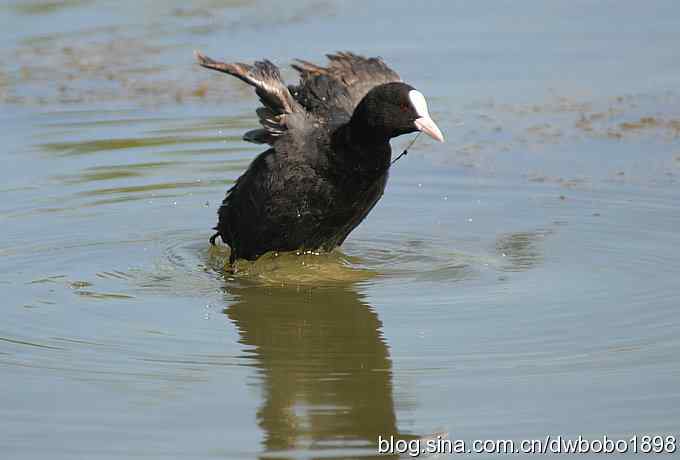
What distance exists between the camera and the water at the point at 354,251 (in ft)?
15.2

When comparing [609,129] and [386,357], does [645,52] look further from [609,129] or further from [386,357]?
[386,357]

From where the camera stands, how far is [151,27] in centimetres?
1184

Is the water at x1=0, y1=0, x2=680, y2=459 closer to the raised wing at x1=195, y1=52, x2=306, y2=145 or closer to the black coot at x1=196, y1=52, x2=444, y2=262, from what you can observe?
the black coot at x1=196, y1=52, x2=444, y2=262

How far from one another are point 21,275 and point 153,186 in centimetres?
176

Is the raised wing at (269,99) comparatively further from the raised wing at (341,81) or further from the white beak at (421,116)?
the white beak at (421,116)

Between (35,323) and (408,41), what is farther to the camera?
(408,41)

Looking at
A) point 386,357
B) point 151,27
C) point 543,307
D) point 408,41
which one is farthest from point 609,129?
point 151,27

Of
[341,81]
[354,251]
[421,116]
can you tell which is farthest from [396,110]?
[354,251]

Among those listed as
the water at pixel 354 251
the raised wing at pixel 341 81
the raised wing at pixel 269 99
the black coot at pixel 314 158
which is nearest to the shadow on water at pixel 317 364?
the water at pixel 354 251

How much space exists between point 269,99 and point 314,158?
14.2 inches

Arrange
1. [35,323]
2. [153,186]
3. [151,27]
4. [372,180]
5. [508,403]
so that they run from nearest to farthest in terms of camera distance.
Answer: [508,403] < [35,323] < [372,180] < [153,186] < [151,27]

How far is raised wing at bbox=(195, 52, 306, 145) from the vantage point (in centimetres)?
618

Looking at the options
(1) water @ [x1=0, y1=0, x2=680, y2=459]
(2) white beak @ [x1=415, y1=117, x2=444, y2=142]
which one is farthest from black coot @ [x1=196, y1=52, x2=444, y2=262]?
(1) water @ [x1=0, y1=0, x2=680, y2=459]

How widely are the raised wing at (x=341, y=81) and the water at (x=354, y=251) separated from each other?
0.80m
